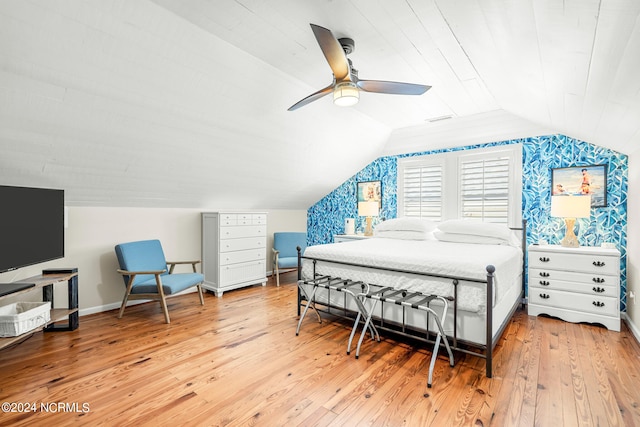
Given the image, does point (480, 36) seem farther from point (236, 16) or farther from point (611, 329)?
point (611, 329)

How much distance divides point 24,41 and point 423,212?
16.3 ft

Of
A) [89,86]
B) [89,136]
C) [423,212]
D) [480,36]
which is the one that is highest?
[480,36]

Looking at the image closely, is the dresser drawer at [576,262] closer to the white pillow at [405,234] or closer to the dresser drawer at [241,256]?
the white pillow at [405,234]

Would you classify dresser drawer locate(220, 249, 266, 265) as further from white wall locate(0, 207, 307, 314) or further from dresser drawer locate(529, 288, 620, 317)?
dresser drawer locate(529, 288, 620, 317)

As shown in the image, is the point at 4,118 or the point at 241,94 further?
the point at 241,94

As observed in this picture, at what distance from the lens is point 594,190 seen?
382 centimetres

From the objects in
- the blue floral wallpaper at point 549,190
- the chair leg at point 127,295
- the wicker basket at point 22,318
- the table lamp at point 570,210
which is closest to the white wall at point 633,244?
the blue floral wallpaper at point 549,190

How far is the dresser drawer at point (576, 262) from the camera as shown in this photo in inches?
131

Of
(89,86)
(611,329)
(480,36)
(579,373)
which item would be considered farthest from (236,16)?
(611,329)

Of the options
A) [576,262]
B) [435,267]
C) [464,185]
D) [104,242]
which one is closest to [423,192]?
[464,185]

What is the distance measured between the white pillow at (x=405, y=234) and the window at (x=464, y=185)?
2.28ft

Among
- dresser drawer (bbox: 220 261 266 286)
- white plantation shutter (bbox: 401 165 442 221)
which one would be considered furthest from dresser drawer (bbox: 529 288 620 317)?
dresser drawer (bbox: 220 261 266 286)

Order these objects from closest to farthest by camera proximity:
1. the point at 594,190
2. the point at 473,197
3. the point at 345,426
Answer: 1. the point at 345,426
2. the point at 594,190
3. the point at 473,197

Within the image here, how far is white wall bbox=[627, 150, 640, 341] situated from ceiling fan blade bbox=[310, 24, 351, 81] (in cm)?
310
